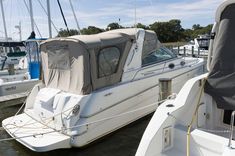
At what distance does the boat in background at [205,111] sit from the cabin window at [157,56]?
11.0 ft

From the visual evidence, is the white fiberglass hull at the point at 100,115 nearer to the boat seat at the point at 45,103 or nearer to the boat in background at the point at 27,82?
the boat seat at the point at 45,103

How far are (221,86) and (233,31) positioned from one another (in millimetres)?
770

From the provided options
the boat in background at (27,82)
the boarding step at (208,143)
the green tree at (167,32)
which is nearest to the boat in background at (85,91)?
the boarding step at (208,143)

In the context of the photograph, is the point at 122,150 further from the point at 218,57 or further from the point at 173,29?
the point at 173,29

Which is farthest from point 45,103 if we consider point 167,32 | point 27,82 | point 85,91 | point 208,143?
point 167,32

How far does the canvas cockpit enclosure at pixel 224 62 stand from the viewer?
148 inches

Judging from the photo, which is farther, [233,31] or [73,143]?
[73,143]

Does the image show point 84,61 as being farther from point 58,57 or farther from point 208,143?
point 208,143

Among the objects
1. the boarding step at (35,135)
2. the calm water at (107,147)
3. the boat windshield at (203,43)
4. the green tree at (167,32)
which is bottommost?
the calm water at (107,147)

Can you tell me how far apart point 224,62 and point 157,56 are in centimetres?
410

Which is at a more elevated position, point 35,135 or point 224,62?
point 224,62

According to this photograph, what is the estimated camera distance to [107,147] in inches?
230

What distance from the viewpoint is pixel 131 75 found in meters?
6.79

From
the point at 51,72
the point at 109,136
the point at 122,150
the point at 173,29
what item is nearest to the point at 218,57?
the point at 122,150
